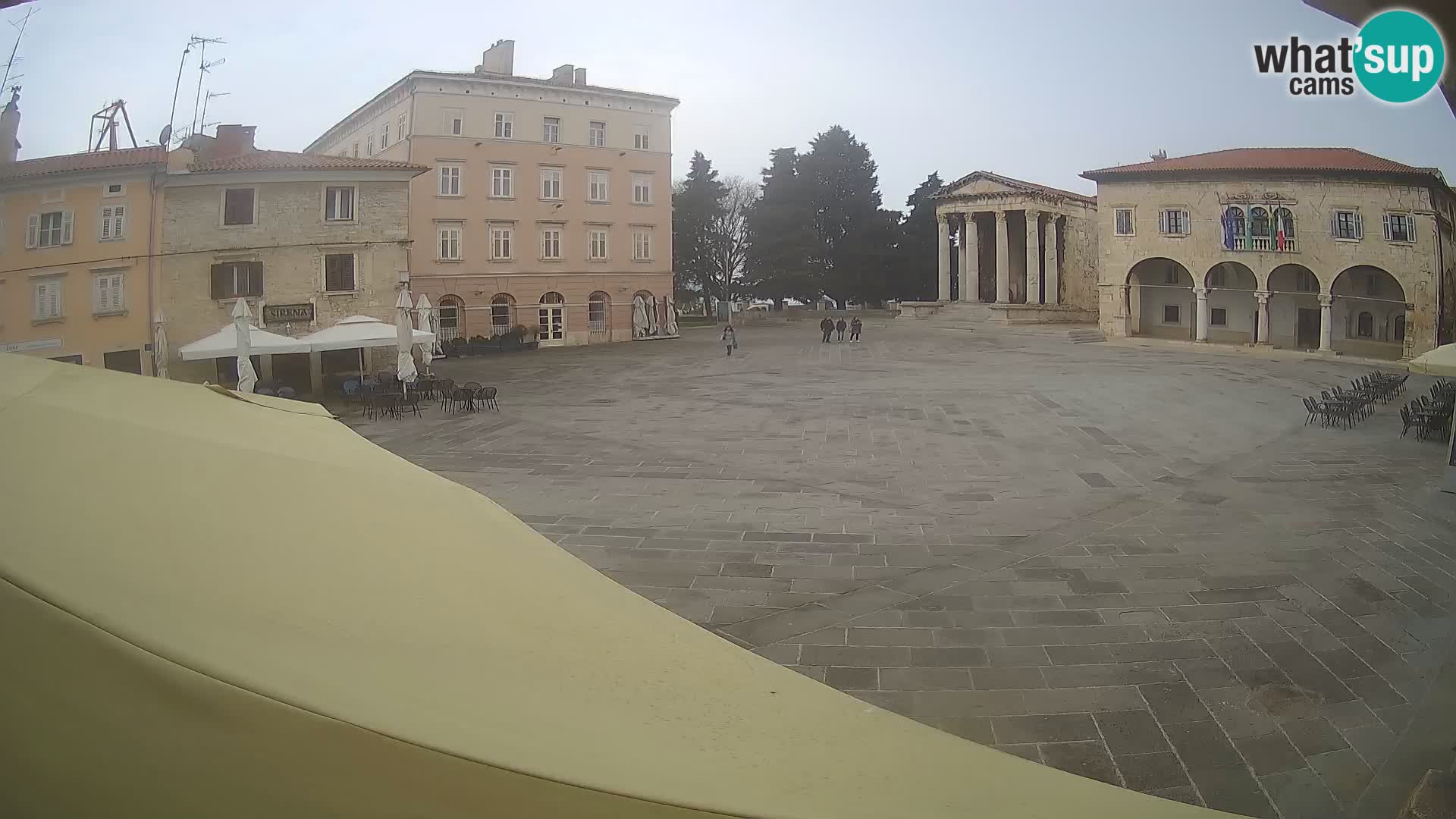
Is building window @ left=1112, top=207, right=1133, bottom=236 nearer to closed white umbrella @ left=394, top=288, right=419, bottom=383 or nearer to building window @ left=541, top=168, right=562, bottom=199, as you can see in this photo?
closed white umbrella @ left=394, top=288, right=419, bottom=383

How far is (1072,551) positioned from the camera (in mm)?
6941

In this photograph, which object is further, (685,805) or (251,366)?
(251,366)

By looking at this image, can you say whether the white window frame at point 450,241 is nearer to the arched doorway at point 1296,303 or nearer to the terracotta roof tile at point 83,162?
the terracotta roof tile at point 83,162

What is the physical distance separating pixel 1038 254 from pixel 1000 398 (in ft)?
113

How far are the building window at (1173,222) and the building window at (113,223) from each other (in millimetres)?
9271

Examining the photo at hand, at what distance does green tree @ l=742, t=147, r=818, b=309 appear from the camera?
52.5 metres

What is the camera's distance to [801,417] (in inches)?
580

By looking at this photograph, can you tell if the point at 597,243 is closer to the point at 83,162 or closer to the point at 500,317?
the point at 500,317

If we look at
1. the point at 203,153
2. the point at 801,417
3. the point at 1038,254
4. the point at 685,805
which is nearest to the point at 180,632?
the point at 685,805

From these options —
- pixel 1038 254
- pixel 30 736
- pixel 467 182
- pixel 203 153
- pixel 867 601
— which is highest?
pixel 1038 254

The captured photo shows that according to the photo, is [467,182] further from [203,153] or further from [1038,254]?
[1038,254]

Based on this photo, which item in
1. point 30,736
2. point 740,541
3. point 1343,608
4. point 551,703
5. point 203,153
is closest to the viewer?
point 30,736

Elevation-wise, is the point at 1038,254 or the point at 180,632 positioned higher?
the point at 1038,254

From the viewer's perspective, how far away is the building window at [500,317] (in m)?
26.1
